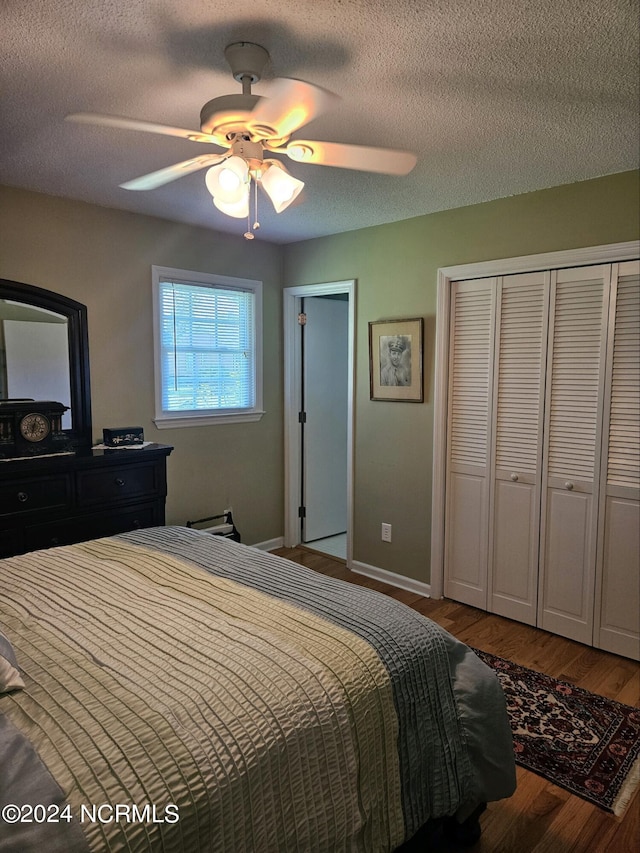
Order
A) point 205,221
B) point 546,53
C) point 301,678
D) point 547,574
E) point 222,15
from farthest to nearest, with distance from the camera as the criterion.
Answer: point 205,221 → point 547,574 → point 546,53 → point 222,15 → point 301,678

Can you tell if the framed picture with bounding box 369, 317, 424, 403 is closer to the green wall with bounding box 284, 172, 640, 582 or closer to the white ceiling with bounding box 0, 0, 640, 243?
the green wall with bounding box 284, 172, 640, 582

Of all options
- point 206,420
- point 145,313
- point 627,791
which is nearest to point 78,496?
point 206,420

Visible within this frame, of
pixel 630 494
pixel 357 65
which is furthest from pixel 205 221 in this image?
pixel 630 494

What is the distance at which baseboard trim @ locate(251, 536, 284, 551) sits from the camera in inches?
174

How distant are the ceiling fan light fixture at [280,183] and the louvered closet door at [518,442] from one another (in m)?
1.79

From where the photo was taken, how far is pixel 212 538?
7.78 ft

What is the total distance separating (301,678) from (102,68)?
6.29 ft

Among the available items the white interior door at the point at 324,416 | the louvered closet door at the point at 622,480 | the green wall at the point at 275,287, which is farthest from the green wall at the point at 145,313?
the louvered closet door at the point at 622,480

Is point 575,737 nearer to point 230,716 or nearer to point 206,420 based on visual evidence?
point 230,716

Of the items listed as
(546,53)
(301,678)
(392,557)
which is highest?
(546,53)

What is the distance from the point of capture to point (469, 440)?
11.3 feet

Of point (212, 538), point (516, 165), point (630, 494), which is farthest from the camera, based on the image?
point (630, 494)

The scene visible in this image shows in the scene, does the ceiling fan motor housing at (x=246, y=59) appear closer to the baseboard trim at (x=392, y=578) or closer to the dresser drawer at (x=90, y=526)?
the dresser drawer at (x=90, y=526)

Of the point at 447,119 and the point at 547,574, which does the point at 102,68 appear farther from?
the point at 547,574
